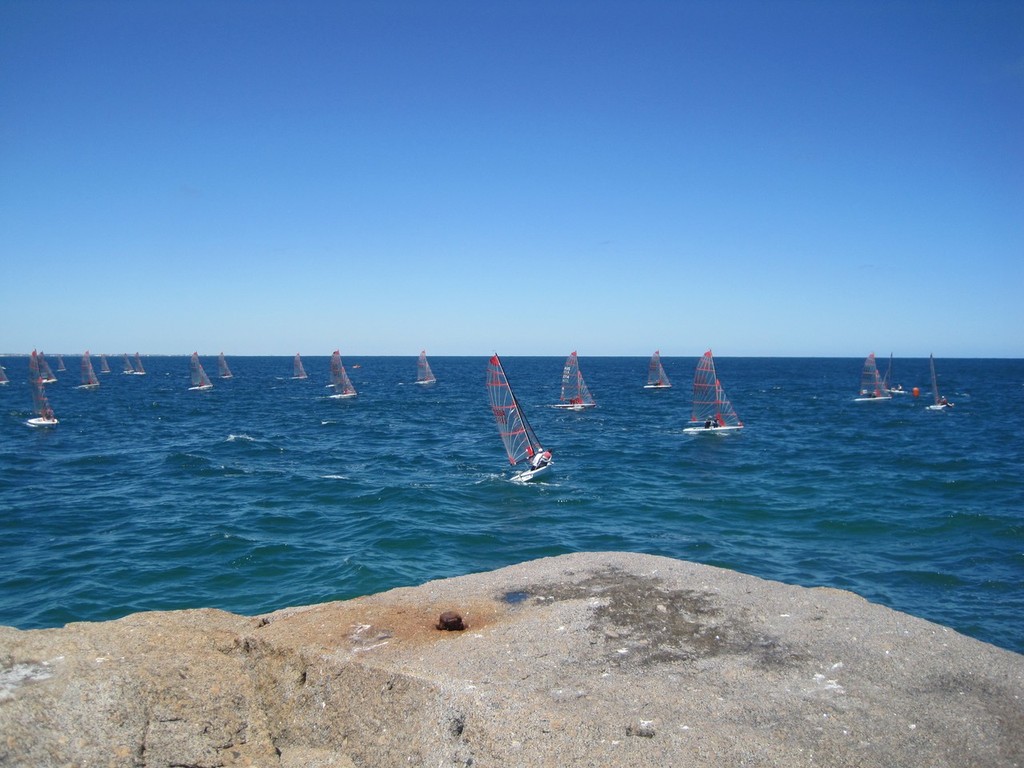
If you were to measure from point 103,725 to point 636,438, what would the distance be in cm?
4021

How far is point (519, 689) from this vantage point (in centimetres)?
772

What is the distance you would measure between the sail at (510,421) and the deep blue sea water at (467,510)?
1.67 metres

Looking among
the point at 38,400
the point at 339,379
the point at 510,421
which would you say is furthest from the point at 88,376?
the point at 510,421

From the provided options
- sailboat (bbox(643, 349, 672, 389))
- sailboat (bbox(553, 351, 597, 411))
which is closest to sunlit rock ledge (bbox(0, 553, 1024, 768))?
sailboat (bbox(553, 351, 597, 411))

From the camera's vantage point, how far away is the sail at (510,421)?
106ft

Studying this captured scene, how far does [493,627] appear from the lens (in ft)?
31.8

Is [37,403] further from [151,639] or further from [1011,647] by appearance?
[1011,647]

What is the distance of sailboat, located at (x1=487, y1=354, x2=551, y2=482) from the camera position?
3222cm

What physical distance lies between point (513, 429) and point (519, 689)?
81.6ft

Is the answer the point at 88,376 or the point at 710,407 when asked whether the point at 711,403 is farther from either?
the point at 88,376

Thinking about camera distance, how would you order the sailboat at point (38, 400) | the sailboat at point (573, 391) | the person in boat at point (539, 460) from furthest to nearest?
the sailboat at point (573, 391) → the sailboat at point (38, 400) → the person in boat at point (539, 460)

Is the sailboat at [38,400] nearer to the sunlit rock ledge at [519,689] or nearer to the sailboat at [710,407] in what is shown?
the sailboat at [710,407]

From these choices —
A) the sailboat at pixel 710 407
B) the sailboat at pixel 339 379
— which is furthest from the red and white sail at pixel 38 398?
the sailboat at pixel 710 407

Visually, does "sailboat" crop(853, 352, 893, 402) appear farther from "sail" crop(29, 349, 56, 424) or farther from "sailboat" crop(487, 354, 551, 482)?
"sail" crop(29, 349, 56, 424)
